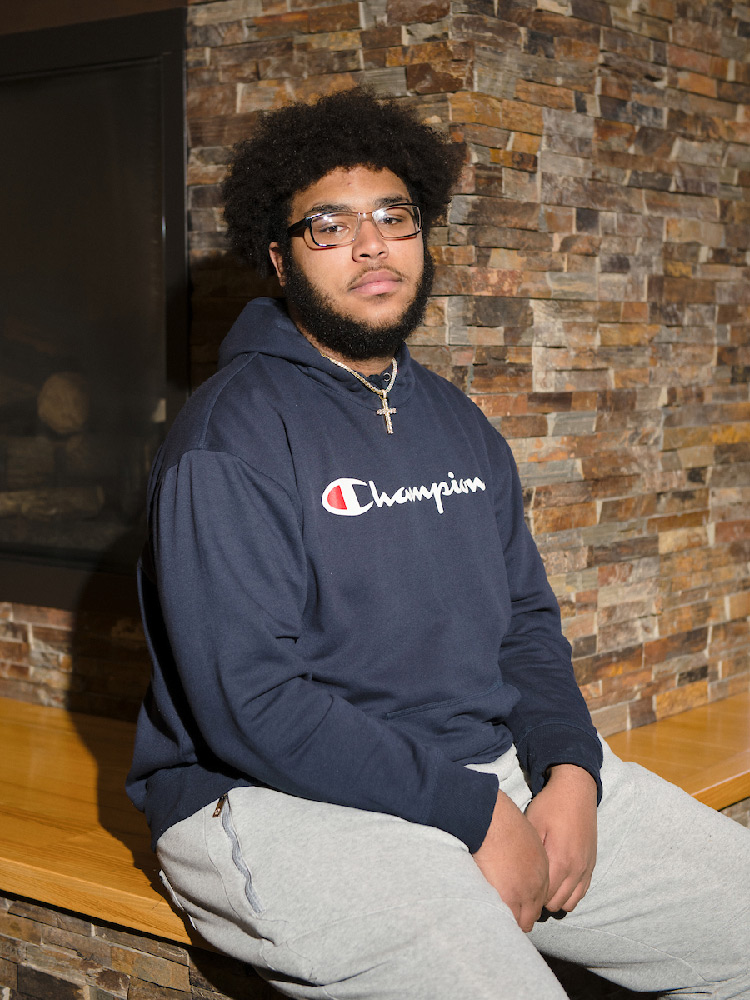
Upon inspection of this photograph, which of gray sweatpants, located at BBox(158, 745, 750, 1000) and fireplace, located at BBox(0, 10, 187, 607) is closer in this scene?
gray sweatpants, located at BBox(158, 745, 750, 1000)

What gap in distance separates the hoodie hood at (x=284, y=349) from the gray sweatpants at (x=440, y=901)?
0.64 metres

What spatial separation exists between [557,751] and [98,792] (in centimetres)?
120

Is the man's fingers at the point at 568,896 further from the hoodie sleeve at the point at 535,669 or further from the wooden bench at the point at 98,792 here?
the wooden bench at the point at 98,792

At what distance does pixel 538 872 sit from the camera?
158 centimetres

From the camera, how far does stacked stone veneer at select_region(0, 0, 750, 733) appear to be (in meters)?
2.47

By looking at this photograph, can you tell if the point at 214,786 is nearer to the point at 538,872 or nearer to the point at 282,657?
the point at 282,657

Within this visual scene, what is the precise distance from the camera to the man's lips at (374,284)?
1.87m

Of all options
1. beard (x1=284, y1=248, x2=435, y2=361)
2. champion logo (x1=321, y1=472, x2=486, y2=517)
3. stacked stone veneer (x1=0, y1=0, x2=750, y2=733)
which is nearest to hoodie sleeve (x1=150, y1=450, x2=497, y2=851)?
champion logo (x1=321, y1=472, x2=486, y2=517)

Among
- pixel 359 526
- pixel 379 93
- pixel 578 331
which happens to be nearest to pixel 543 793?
pixel 359 526

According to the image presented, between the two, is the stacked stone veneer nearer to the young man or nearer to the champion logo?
the young man

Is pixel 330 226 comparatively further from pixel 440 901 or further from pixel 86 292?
pixel 86 292

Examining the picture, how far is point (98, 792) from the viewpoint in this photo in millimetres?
2553

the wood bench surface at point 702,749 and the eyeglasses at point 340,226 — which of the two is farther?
the wood bench surface at point 702,749

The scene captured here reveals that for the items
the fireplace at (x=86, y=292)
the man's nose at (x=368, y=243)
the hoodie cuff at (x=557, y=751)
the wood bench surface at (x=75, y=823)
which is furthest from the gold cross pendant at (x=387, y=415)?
the fireplace at (x=86, y=292)
